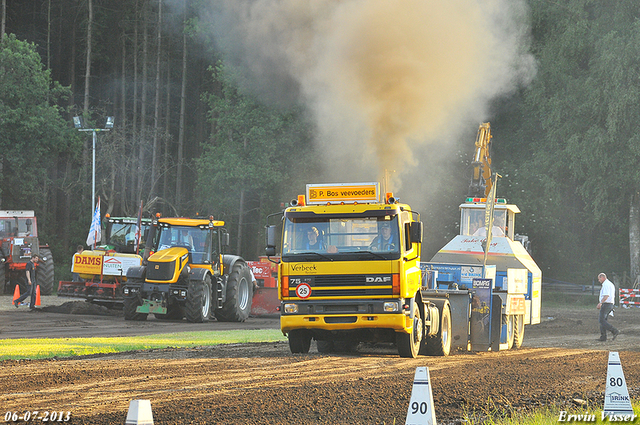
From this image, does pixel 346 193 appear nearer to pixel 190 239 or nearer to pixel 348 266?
pixel 348 266

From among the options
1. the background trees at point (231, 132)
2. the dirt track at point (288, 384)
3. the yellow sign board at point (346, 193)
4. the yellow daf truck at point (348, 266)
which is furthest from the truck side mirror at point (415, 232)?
the background trees at point (231, 132)

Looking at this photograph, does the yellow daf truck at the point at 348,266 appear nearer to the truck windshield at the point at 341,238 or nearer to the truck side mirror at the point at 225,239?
the truck windshield at the point at 341,238

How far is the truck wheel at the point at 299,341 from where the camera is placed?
46.4 ft

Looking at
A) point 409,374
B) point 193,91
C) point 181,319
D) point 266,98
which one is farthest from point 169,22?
point 409,374

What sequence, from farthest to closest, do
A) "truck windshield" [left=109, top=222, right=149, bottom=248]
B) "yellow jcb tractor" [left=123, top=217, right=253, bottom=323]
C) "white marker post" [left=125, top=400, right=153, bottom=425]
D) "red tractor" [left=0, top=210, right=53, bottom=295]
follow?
1. "red tractor" [left=0, top=210, right=53, bottom=295]
2. "truck windshield" [left=109, top=222, right=149, bottom=248]
3. "yellow jcb tractor" [left=123, top=217, right=253, bottom=323]
4. "white marker post" [left=125, top=400, right=153, bottom=425]

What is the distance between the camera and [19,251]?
1197 inches

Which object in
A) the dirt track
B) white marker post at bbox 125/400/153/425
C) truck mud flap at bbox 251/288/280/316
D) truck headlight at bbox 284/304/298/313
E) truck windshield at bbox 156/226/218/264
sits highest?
truck windshield at bbox 156/226/218/264

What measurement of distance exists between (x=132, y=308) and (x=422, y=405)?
1789cm

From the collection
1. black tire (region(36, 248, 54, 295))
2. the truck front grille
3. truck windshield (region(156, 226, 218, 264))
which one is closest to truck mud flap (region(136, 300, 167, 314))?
truck windshield (region(156, 226, 218, 264))

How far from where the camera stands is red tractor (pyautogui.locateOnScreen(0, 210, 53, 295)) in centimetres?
3033

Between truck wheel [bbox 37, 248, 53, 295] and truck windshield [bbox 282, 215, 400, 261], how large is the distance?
1975cm

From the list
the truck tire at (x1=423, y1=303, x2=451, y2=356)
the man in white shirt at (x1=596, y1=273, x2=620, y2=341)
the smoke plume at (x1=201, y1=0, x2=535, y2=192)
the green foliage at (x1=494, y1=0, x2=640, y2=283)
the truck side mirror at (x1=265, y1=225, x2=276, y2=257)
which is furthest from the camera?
the green foliage at (x1=494, y1=0, x2=640, y2=283)

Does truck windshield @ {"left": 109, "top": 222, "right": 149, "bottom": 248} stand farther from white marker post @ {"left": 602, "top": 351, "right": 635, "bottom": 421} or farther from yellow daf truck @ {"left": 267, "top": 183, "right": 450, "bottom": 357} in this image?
white marker post @ {"left": 602, "top": 351, "right": 635, "bottom": 421}

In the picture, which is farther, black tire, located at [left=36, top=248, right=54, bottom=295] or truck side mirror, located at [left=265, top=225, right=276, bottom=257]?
black tire, located at [left=36, top=248, right=54, bottom=295]
